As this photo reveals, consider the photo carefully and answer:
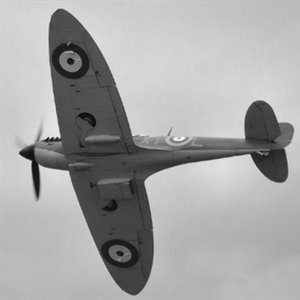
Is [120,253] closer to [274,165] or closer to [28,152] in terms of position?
[28,152]

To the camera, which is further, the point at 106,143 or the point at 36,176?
the point at 36,176

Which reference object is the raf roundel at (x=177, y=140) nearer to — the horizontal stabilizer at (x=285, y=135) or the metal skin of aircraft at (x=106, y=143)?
the metal skin of aircraft at (x=106, y=143)

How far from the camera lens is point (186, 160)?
95.8ft

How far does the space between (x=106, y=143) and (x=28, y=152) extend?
334 cm

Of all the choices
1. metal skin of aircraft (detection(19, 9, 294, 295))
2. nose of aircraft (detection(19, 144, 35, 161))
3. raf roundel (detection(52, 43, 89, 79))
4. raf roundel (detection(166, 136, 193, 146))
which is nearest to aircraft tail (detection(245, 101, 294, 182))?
metal skin of aircraft (detection(19, 9, 294, 295))

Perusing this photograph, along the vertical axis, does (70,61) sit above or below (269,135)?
above

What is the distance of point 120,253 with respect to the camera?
107 feet

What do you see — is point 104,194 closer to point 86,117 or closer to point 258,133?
point 86,117

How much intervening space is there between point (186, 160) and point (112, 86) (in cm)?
295

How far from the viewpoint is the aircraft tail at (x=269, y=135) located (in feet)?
93.1

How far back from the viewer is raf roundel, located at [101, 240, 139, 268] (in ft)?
106

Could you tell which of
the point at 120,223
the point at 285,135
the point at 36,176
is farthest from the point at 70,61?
the point at 285,135

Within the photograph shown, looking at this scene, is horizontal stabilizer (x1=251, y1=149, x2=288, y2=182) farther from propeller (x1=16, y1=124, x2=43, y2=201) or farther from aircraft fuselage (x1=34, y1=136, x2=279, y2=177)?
propeller (x1=16, y1=124, x2=43, y2=201)

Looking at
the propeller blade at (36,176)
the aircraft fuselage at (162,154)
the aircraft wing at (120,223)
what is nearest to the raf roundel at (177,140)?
the aircraft fuselage at (162,154)
